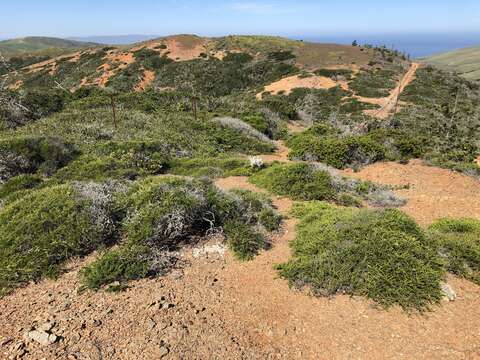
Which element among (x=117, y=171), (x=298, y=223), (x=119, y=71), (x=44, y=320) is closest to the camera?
(x=44, y=320)

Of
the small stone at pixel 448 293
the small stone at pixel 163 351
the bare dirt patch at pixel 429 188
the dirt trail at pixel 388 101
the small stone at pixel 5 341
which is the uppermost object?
the small stone at pixel 5 341

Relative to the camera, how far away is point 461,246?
7238 mm

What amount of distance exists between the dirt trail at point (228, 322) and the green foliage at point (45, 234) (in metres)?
0.39

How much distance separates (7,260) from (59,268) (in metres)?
0.93

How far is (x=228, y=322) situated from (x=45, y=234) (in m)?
4.14

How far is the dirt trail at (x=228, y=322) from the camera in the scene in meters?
5.00

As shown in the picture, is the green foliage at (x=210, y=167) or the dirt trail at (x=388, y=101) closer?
the green foliage at (x=210, y=167)

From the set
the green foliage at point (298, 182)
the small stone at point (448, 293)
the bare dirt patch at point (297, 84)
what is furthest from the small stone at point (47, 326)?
the bare dirt patch at point (297, 84)

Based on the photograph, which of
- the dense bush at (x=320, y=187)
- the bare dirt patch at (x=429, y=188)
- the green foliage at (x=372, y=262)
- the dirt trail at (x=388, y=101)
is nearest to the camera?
the green foliage at (x=372, y=262)

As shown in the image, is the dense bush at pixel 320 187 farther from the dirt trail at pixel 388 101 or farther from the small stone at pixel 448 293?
the dirt trail at pixel 388 101

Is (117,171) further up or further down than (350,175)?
further up

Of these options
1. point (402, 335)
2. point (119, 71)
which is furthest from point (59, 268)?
point (119, 71)

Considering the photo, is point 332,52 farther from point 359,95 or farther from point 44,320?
point 44,320

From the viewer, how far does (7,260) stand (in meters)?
6.71
